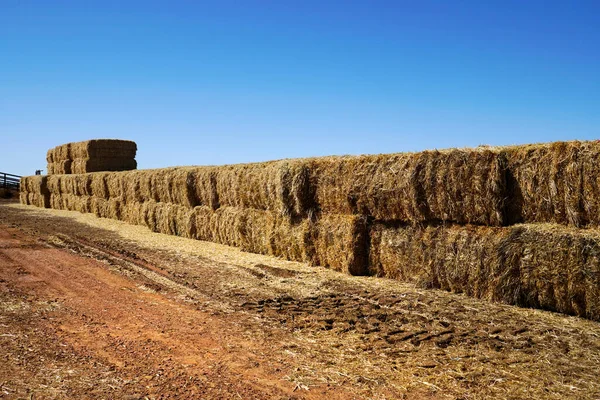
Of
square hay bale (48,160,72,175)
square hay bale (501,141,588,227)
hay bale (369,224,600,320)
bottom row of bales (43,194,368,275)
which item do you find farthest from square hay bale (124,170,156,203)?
square hay bale (501,141,588,227)

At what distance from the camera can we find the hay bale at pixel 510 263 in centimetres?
679

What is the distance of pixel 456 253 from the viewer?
826cm

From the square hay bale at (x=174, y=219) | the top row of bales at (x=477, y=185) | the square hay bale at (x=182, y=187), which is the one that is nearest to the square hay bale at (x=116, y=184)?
the square hay bale at (x=174, y=219)

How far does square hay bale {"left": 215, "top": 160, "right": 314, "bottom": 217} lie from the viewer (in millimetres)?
11352

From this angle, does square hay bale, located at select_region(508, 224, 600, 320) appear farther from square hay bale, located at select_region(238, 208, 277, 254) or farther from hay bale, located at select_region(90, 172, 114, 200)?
hay bale, located at select_region(90, 172, 114, 200)

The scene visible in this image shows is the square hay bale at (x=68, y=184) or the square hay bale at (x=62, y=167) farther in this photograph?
the square hay bale at (x=62, y=167)

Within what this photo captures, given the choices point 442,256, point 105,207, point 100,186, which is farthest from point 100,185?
point 442,256

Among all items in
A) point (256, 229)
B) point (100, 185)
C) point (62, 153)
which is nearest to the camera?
point (256, 229)

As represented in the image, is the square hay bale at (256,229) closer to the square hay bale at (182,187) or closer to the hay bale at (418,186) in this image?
the hay bale at (418,186)

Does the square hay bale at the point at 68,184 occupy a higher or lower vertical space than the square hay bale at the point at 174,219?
higher

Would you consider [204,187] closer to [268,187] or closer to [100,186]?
[268,187]

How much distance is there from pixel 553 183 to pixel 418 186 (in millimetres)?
2425

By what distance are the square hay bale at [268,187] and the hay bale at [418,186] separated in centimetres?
55

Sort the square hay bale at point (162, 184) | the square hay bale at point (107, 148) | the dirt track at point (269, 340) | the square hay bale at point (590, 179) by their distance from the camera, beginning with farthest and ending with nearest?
the square hay bale at point (107, 148) → the square hay bale at point (162, 184) → the square hay bale at point (590, 179) → the dirt track at point (269, 340)
